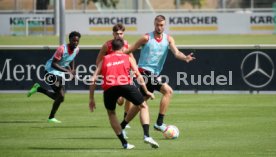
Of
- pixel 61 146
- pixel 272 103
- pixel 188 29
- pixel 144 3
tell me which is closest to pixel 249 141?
pixel 61 146

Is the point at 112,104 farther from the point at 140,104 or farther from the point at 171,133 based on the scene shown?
the point at 171,133

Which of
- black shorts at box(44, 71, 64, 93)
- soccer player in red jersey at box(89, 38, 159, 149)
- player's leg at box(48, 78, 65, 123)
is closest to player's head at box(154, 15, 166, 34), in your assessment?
soccer player in red jersey at box(89, 38, 159, 149)

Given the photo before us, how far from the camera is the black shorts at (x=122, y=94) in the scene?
46.9ft

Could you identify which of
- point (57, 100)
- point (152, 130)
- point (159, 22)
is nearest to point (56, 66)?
point (57, 100)

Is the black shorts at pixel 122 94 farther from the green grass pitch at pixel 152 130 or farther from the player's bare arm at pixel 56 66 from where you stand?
the player's bare arm at pixel 56 66

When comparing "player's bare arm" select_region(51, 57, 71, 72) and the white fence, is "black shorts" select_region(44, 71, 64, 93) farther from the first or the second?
the white fence

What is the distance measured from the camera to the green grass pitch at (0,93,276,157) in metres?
14.3

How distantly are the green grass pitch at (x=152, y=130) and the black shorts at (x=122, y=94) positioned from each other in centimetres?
84

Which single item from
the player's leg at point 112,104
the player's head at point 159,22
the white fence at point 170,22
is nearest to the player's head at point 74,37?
the player's head at point 159,22

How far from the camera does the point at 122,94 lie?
1435 centimetres

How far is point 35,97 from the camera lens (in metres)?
27.2

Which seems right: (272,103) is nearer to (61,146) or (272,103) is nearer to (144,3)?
(61,146)

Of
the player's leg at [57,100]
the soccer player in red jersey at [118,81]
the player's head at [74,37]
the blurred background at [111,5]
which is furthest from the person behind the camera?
the blurred background at [111,5]

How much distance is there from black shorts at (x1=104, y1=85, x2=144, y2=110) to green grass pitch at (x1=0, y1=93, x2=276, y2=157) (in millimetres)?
838
